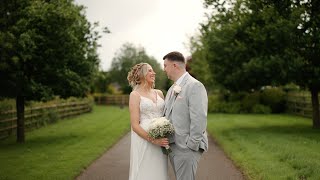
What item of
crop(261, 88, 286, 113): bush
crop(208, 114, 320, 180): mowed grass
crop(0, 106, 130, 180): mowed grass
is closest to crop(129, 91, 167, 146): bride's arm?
crop(208, 114, 320, 180): mowed grass

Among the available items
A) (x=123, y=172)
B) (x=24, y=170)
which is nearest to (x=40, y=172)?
(x=24, y=170)

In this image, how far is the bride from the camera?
6.56 metres

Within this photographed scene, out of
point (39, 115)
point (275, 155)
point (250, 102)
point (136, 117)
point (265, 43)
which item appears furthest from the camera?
point (250, 102)

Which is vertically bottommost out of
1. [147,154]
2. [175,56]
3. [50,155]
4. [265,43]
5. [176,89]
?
[50,155]

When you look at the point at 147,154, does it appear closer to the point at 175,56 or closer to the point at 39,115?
the point at 175,56

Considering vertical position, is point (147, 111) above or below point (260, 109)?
above

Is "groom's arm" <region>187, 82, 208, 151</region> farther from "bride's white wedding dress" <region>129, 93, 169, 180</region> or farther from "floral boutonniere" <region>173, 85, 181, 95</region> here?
"bride's white wedding dress" <region>129, 93, 169, 180</region>

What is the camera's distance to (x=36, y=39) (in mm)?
16188

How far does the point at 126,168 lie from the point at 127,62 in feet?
226

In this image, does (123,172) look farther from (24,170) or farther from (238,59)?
(238,59)

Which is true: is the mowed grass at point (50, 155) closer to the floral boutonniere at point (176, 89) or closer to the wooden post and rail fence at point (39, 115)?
the wooden post and rail fence at point (39, 115)

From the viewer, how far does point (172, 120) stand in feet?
19.5

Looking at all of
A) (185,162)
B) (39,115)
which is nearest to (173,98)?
(185,162)

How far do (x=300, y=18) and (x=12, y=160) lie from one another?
12.3 meters
